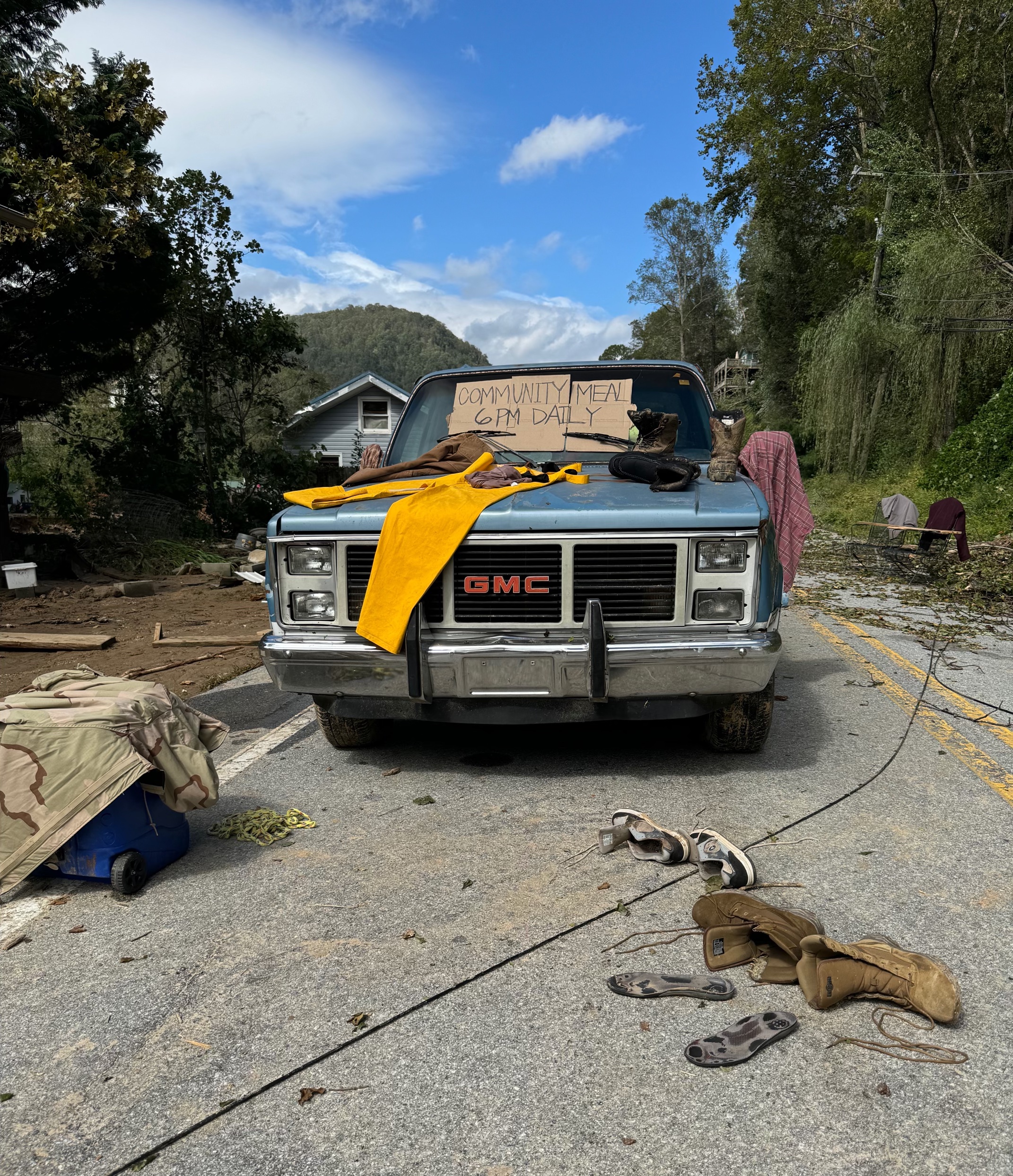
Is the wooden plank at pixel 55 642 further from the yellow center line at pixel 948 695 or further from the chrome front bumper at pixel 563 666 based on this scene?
the yellow center line at pixel 948 695

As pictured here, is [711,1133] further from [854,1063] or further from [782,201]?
[782,201]

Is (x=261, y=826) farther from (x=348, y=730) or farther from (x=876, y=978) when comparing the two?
(x=876, y=978)

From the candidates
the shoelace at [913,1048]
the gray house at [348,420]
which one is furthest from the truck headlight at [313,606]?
the gray house at [348,420]

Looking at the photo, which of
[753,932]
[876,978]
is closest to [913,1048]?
[876,978]

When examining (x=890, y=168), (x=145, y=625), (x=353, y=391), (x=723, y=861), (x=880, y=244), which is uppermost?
(x=890, y=168)

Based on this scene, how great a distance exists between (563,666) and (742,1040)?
183 centimetres

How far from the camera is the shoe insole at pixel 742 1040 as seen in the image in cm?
235

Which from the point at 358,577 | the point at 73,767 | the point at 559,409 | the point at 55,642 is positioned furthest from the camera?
the point at 55,642

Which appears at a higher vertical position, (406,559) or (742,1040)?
(406,559)

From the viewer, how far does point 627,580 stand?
13.4ft

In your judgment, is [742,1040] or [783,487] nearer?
[742,1040]

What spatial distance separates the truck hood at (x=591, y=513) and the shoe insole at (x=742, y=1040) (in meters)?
2.07

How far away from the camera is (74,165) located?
44.0ft

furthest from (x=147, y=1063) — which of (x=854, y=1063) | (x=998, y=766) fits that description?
(x=998, y=766)
